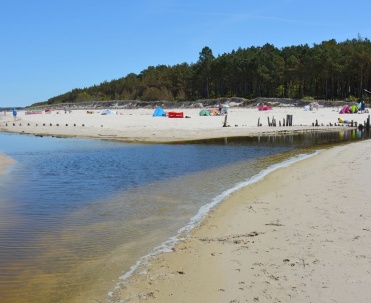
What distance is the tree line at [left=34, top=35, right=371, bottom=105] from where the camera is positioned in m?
80.7

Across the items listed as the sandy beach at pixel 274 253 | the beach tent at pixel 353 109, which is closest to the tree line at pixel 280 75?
the beach tent at pixel 353 109

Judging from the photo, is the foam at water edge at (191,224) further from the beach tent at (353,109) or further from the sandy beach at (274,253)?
the beach tent at (353,109)

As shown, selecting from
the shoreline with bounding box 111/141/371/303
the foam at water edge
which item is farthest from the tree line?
the shoreline with bounding box 111/141/371/303

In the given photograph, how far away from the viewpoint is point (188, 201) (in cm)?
1172

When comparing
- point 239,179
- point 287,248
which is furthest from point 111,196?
point 287,248

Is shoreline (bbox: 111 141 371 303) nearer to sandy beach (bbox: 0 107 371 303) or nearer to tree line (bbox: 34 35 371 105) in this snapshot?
sandy beach (bbox: 0 107 371 303)

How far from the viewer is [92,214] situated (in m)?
10.3

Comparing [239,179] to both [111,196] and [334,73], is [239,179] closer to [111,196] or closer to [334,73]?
[111,196]

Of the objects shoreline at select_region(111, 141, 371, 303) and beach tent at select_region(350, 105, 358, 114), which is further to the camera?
beach tent at select_region(350, 105, 358, 114)

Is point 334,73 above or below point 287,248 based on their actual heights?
above

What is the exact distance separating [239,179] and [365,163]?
217 inches

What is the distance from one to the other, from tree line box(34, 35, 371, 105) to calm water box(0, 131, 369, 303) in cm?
6565

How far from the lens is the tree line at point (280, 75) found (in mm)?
80688

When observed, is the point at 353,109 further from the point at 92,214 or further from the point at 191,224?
the point at 92,214
